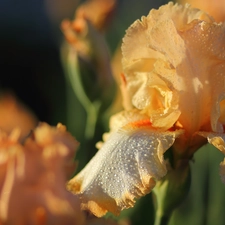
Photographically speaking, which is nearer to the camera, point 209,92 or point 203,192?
point 209,92

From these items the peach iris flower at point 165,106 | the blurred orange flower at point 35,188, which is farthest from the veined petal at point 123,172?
the blurred orange flower at point 35,188

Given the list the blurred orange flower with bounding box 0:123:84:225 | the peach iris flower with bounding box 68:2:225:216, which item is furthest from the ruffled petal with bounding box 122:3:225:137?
the blurred orange flower with bounding box 0:123:84:225

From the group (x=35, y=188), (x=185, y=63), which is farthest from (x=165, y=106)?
(x=35, y=188)

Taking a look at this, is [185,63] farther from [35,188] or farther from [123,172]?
[35,188]

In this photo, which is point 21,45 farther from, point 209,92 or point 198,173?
point 209,92

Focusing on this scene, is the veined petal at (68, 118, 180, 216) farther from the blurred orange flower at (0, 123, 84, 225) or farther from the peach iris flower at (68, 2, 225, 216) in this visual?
the blurred orange flower at (0, 123, 84, 225)

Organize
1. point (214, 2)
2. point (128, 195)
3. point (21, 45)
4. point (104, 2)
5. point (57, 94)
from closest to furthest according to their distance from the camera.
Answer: point (128, 195)
point (214, 2)
point (104, 2)
point (57, 94)
point (21, 45)

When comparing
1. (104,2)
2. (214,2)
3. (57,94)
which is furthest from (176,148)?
(57,94)
